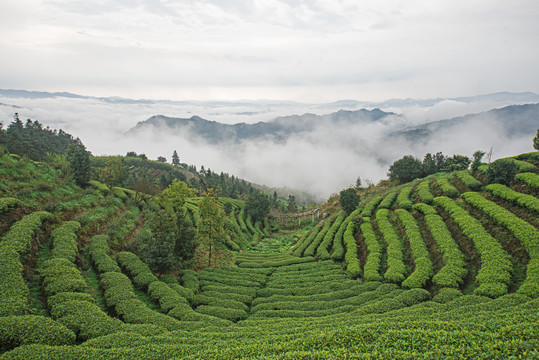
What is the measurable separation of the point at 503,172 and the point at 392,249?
61.3 feet

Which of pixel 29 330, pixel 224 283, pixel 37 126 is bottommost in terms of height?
pixel 224 283

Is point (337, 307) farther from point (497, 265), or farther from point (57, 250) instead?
point (57, 250)

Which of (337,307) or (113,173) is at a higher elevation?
(113,173)

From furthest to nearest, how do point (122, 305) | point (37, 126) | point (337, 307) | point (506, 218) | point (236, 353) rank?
point (37, 126) < point (506, 218) < point (337, 307) < point (122, 305) < point (236, 353)

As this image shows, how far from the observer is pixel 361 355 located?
947 centimetres

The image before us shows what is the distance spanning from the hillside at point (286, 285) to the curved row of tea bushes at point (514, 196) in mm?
148

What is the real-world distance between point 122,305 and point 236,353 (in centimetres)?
1010

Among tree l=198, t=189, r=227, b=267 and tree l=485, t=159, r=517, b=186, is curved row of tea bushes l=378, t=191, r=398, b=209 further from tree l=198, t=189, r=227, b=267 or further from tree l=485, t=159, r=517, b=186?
tree l=198, t=189, r=227, b=267

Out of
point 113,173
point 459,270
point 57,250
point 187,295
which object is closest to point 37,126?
point 113,173

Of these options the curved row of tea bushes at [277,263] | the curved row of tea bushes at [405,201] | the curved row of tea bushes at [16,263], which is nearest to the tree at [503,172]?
the curved row of tea bushes at [405,201]

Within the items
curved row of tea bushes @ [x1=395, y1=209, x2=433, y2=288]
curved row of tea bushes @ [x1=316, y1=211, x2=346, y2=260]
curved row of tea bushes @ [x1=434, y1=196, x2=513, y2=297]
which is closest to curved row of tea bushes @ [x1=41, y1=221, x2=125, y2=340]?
curved row of tea bushes @ [x1=395, y1=209, x2=433, y2=288]

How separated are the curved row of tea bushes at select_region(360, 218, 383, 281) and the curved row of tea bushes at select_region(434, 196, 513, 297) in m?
7.35

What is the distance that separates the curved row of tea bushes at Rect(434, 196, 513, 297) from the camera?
1717 cm

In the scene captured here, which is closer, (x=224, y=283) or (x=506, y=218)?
(x=506, y=218)
